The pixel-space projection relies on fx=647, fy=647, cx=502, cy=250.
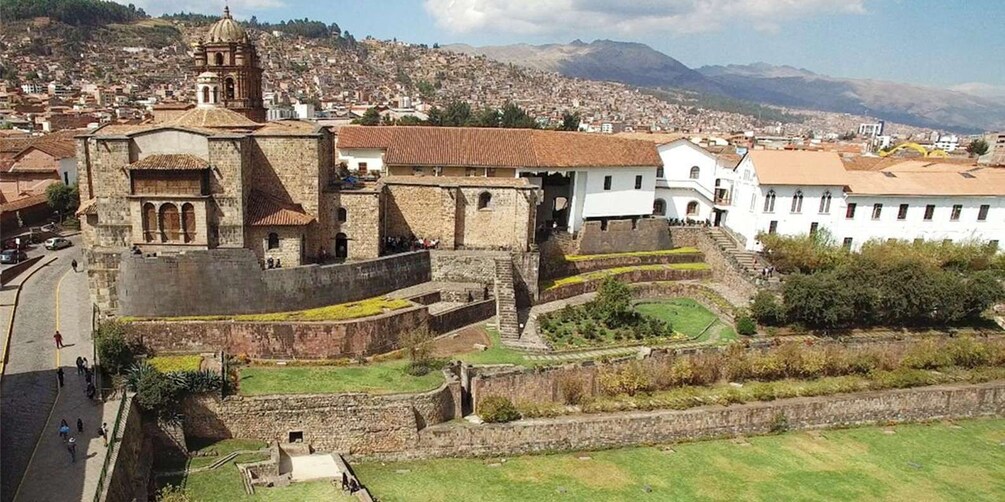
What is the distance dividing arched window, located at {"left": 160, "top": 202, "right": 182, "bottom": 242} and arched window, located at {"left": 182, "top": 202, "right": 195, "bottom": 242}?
210 millimetres

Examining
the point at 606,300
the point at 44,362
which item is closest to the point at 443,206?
the point at 606,300

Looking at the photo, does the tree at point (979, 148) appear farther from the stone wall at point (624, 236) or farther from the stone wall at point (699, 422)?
the stone wall at point (699, 422)

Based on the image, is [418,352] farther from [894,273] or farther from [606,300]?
[894,273]

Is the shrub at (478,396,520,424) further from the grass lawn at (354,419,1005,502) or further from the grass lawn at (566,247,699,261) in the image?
the grass lawn at (566,247,699,261)

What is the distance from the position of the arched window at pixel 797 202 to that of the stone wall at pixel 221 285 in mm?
24888

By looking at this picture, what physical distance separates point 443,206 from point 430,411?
11.8 m

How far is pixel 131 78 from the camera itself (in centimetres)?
12775

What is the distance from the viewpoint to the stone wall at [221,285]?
74.3 ft

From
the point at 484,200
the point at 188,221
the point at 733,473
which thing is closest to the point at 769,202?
the point at 484,200

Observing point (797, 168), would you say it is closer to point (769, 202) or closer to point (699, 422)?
point (769, 202)

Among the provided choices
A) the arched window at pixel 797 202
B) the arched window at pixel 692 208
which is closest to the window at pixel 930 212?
the arched window at pixel 797 202

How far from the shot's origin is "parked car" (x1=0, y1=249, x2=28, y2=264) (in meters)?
29.9

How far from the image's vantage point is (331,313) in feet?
80.1

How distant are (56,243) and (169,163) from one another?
1429 cm
